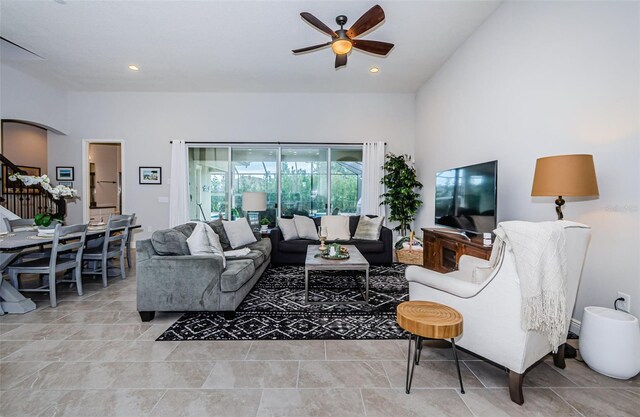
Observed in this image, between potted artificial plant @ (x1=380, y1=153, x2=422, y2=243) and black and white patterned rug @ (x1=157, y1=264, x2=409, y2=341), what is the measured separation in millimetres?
1888

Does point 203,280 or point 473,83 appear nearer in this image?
point 203,280

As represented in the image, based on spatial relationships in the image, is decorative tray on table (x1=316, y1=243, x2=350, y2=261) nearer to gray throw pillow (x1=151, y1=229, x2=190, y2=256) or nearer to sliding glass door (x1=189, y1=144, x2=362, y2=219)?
gray throw pillow (x1=151, y1=229, x2=190, y2=256)

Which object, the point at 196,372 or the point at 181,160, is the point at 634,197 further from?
the point at 181,160

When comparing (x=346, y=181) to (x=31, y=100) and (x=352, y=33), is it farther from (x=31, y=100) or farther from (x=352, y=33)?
(x=31, y=100)

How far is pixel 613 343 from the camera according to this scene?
6.01 feet

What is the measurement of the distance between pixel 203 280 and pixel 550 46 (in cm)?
384

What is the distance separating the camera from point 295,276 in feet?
13.6

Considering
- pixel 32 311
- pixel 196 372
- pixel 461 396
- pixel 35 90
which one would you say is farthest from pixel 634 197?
pixel 35 90

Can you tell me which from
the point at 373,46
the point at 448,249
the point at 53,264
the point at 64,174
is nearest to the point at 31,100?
the point at 64,174

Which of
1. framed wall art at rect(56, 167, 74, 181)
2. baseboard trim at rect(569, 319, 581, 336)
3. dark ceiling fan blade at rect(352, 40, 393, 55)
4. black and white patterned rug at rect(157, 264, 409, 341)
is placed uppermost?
dark ceiling fan blade at rect(352, 40, 393, 55)

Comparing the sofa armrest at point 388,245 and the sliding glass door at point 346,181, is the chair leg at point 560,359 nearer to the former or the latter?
the sofa armrest at point 388,245

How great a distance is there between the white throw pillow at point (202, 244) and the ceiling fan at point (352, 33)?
94.0 inches

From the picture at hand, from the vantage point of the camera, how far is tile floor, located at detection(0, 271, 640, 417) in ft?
5.25

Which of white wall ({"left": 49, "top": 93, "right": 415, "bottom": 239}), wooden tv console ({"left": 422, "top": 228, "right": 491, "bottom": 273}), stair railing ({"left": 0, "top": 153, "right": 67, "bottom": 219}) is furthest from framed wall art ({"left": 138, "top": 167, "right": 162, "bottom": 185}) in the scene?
wooden tv console ({"left": 422, "top": 228, "right": 491, "bottom": 273})
